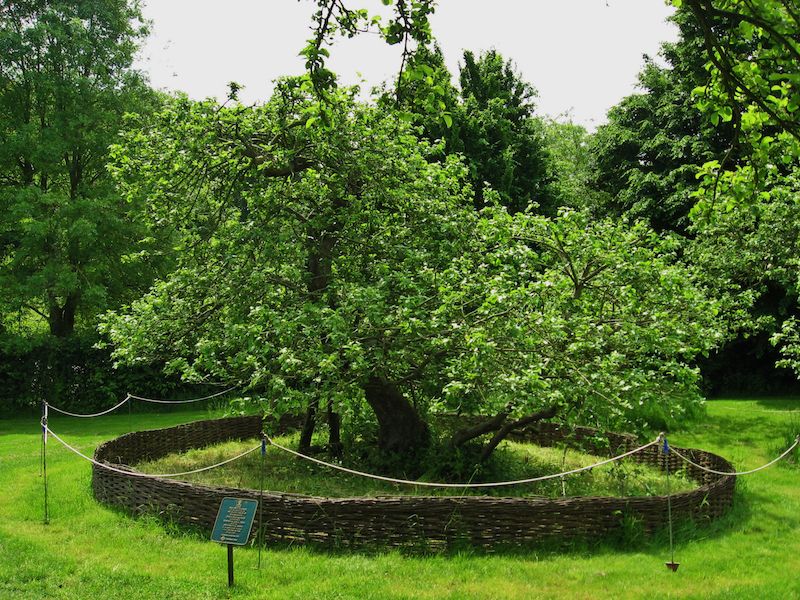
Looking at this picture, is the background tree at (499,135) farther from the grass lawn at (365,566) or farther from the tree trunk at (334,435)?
the grass lawn at (365,566)

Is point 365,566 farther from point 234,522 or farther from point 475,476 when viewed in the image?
point 475,476

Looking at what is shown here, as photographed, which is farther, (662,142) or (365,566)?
(662,142)

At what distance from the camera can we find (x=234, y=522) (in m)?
6.28

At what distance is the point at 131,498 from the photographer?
862 cm

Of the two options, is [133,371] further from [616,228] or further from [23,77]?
[616,228]

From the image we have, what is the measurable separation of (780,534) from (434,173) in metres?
6.53

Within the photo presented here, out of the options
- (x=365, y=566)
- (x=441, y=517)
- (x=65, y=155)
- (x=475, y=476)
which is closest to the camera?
(x=365, y=566)

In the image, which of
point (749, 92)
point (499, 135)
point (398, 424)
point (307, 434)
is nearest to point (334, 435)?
point (307, 434)

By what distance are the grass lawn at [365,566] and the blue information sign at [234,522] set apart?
0.43 metres

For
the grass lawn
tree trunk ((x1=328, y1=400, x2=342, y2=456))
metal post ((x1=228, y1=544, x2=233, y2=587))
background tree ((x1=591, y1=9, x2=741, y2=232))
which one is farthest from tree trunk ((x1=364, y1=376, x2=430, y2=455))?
background tree ((x1=591, y1=9, x2=741, y2=232))

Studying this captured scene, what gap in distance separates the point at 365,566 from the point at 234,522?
1.36 m

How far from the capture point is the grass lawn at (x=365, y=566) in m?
6.16

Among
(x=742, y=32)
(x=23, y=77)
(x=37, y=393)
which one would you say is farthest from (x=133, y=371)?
(x=742, y=32)

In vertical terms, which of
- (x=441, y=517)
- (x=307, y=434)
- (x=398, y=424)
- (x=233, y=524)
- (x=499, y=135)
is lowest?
(x=441, y=517)
